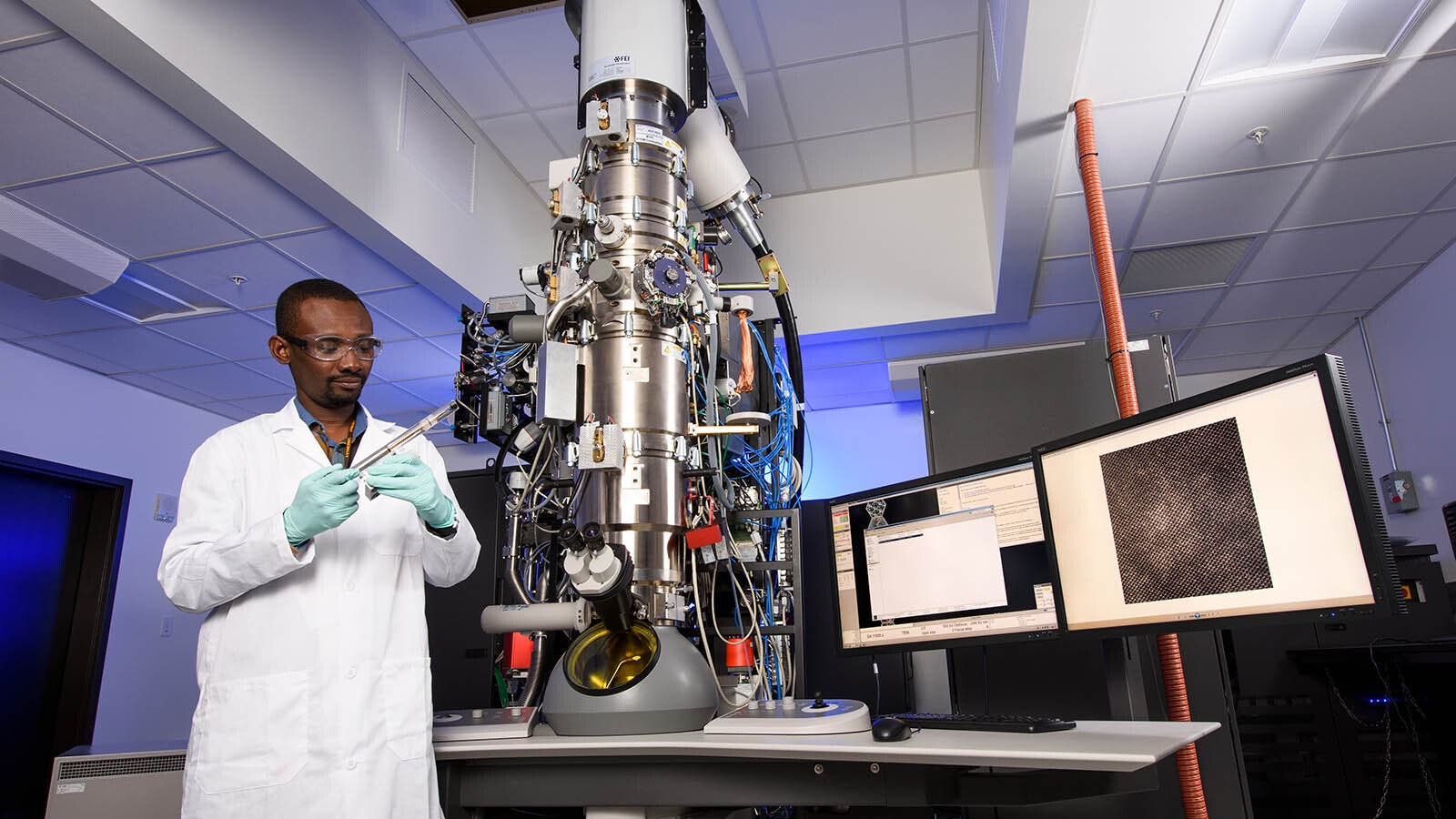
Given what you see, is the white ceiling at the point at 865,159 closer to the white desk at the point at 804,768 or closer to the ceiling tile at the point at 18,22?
the ceiling tile at the point at 18,22

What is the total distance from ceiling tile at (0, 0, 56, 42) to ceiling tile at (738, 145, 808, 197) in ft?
8.79

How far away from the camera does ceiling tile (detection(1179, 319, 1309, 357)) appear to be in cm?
500

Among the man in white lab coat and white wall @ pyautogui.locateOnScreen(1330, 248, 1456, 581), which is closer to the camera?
the man in white lab coat

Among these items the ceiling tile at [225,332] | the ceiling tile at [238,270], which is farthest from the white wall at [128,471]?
the ceiling tile at [238,270]

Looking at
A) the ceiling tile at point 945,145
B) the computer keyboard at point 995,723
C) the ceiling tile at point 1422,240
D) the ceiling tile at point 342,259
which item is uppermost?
the ceiling tile at point 945,145

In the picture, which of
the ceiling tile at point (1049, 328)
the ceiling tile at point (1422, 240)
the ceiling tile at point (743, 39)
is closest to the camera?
the ceiling tile at point (743, 39)

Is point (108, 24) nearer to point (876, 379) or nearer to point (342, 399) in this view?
point (342, 399)

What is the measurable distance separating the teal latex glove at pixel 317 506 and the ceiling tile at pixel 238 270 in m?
2.51

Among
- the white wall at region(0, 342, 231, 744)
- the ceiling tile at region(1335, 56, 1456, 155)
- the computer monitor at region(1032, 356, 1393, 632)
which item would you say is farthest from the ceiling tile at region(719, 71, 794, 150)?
the white wall at region(0, 342, 231, 744)

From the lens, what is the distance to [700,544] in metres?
1.75

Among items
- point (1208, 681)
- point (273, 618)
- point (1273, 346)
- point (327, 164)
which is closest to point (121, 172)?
point (327, 164)

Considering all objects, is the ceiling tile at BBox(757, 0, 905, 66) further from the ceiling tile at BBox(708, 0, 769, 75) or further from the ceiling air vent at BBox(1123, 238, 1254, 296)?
the ceiling air vent at BBox(1123, 238, 1254, 296)

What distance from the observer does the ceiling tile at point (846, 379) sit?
5.00 m

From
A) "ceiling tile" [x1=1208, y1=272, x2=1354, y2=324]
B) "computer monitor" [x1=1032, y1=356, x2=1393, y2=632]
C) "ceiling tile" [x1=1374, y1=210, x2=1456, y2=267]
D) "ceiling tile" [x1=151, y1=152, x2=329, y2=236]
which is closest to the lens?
"computer monitor" [x1=1032, y1=356, x2=1393, y2=632]
